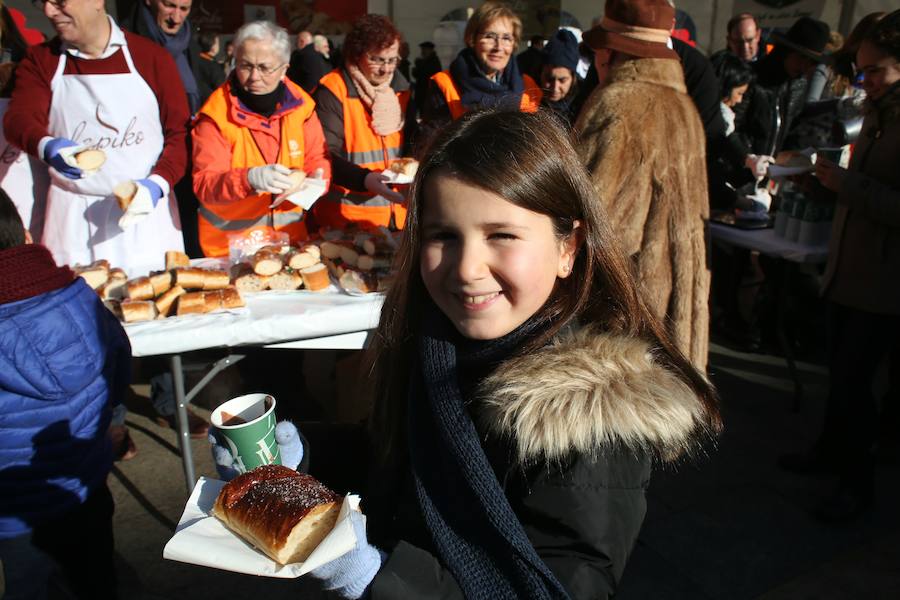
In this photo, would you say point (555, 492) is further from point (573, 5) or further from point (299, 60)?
point (573, 5)

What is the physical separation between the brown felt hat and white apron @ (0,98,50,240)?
118 inches

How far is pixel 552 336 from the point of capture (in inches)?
48.4

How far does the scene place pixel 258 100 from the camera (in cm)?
318

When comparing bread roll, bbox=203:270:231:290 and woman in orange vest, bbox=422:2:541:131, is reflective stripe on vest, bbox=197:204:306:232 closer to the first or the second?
bread roll, bbox=203:270:231:290

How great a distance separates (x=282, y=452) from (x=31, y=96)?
261cm

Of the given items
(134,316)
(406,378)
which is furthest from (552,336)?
(134,316)

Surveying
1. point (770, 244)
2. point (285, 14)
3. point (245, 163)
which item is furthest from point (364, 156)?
point (285, 14)

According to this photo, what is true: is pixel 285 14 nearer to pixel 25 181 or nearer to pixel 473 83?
pixel 473 83

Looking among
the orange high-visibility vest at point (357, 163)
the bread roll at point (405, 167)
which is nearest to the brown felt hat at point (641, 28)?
the bread roll at point (405, 167)

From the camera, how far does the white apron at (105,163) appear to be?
3072 mm

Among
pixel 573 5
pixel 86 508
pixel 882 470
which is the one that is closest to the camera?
pixel 86 508

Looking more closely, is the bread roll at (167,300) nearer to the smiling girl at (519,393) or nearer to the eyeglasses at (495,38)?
the smiling girl at (519,393)

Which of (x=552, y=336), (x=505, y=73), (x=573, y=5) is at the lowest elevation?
(x=552, y=336)

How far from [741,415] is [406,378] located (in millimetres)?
3103
